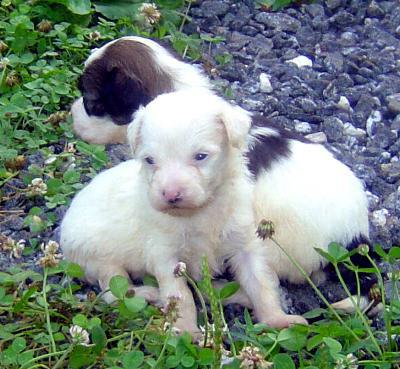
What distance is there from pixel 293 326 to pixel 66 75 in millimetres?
2208

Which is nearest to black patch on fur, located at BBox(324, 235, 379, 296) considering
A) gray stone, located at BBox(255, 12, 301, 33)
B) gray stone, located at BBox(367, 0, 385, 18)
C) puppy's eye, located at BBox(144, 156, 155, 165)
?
puppy's eye, located at BBox(144, 156, 155, 165)

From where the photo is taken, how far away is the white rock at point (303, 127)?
205 inches

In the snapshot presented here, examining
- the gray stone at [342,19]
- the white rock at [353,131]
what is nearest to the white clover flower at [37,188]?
the white rock at [353,131]

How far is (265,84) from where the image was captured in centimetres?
554

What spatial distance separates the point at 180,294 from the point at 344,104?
6.65 ft

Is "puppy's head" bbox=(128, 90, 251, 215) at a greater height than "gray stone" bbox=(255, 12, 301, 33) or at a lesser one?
greater

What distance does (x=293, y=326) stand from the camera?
362cm

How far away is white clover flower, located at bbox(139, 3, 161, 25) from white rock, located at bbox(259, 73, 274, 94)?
651 millimetres

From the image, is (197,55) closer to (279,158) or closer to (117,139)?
(117,139)

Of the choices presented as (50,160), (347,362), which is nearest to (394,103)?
(50,160)

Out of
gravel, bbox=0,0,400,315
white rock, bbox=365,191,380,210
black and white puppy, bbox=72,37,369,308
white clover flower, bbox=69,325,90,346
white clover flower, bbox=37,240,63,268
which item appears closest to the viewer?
white clover flower, bbox=69,325,90,346

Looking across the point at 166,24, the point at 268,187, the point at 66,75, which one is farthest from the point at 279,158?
the point at 166,24

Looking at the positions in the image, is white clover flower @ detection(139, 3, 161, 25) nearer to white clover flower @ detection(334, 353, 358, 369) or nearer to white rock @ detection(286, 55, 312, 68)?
white rock @ detection(286, 55, 312, 68)

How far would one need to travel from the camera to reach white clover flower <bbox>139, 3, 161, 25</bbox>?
5.71m
